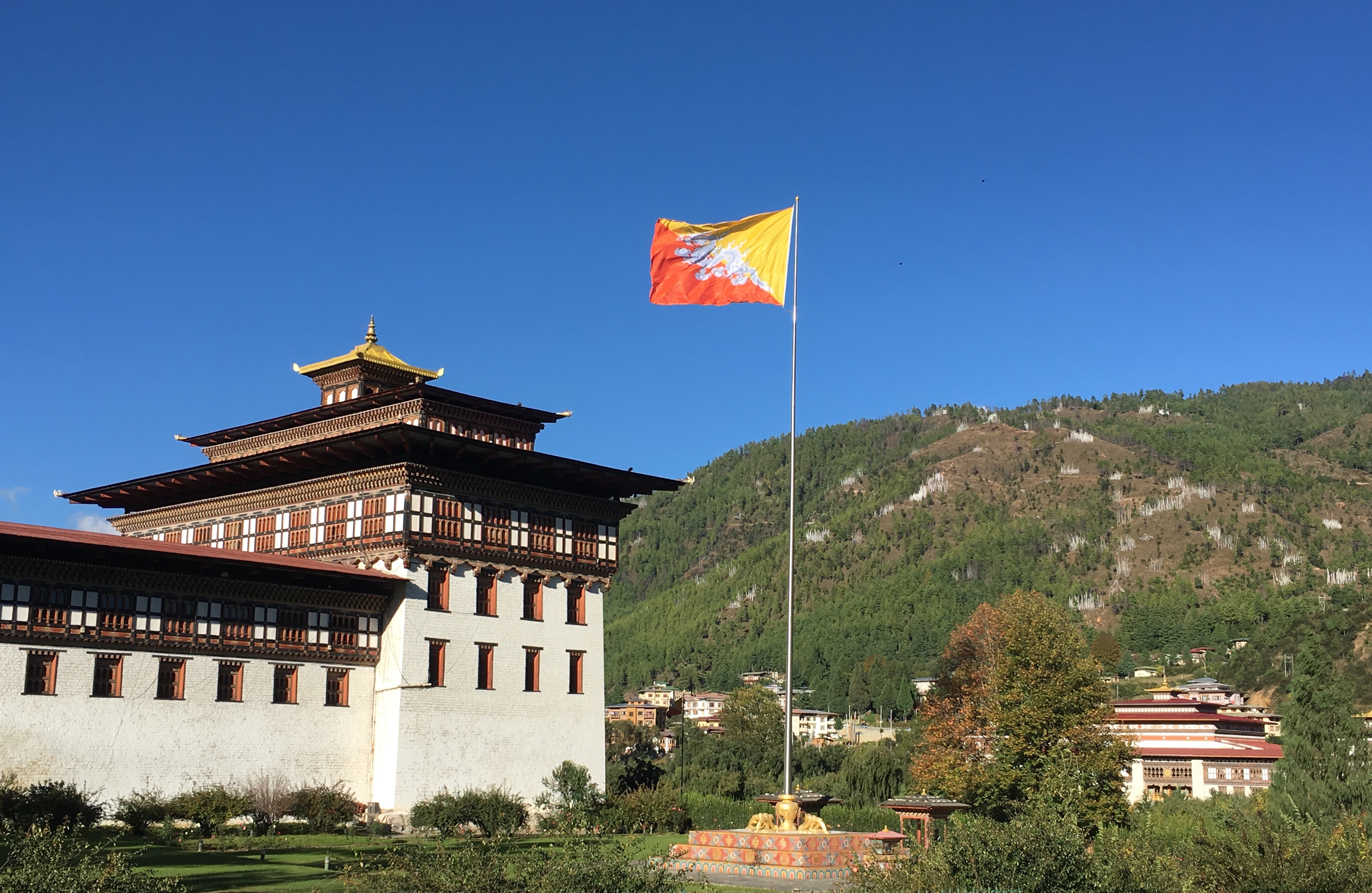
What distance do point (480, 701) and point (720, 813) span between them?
42.8 ft

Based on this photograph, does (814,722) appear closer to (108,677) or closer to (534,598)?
(534,598)

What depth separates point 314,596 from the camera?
1893 inches

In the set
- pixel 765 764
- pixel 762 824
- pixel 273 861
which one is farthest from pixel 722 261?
pixel 765 764

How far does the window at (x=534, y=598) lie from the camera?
54.1m

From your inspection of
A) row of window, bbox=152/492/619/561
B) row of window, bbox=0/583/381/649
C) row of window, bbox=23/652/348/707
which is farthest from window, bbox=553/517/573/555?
row of window, bbox=23/652/348/707

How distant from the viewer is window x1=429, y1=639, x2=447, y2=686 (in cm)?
5031

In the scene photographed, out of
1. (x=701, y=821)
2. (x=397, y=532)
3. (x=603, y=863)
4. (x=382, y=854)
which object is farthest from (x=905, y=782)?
(x=603, y=863)

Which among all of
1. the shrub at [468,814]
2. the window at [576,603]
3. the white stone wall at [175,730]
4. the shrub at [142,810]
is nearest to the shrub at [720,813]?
the window at [576,603]

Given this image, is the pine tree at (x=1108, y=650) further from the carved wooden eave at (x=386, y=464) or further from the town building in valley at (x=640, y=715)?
the carved wooden eave at (x=386, y=464)

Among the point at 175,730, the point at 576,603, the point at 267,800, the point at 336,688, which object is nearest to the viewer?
the point at 175,730

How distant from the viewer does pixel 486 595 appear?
5266cm

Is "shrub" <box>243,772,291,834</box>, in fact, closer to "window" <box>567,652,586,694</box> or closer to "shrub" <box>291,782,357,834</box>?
"shrub" <box>291,782,357,834</box>

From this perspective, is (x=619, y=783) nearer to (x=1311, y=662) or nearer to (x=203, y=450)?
(x=203, y=450)

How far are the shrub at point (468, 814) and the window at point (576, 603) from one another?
8.58 meters
